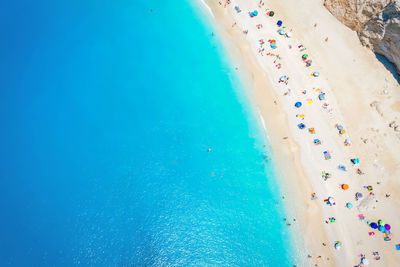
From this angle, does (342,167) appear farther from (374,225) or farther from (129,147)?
(129,147)

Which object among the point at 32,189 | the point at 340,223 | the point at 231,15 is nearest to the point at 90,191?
the point at 32,189

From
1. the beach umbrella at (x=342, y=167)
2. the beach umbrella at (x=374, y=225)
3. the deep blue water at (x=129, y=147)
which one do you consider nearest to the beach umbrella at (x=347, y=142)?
the beach umbrella at (x=342, y=167)

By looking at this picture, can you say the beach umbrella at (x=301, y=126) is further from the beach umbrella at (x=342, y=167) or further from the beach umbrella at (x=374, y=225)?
the beach umbrella at (x=374, y=225)

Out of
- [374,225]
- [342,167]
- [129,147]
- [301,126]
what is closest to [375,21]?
[301,126]

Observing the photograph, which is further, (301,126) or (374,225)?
(301,126)

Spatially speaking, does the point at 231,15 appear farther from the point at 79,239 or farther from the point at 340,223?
the point at 79,239

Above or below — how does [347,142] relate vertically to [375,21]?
below
